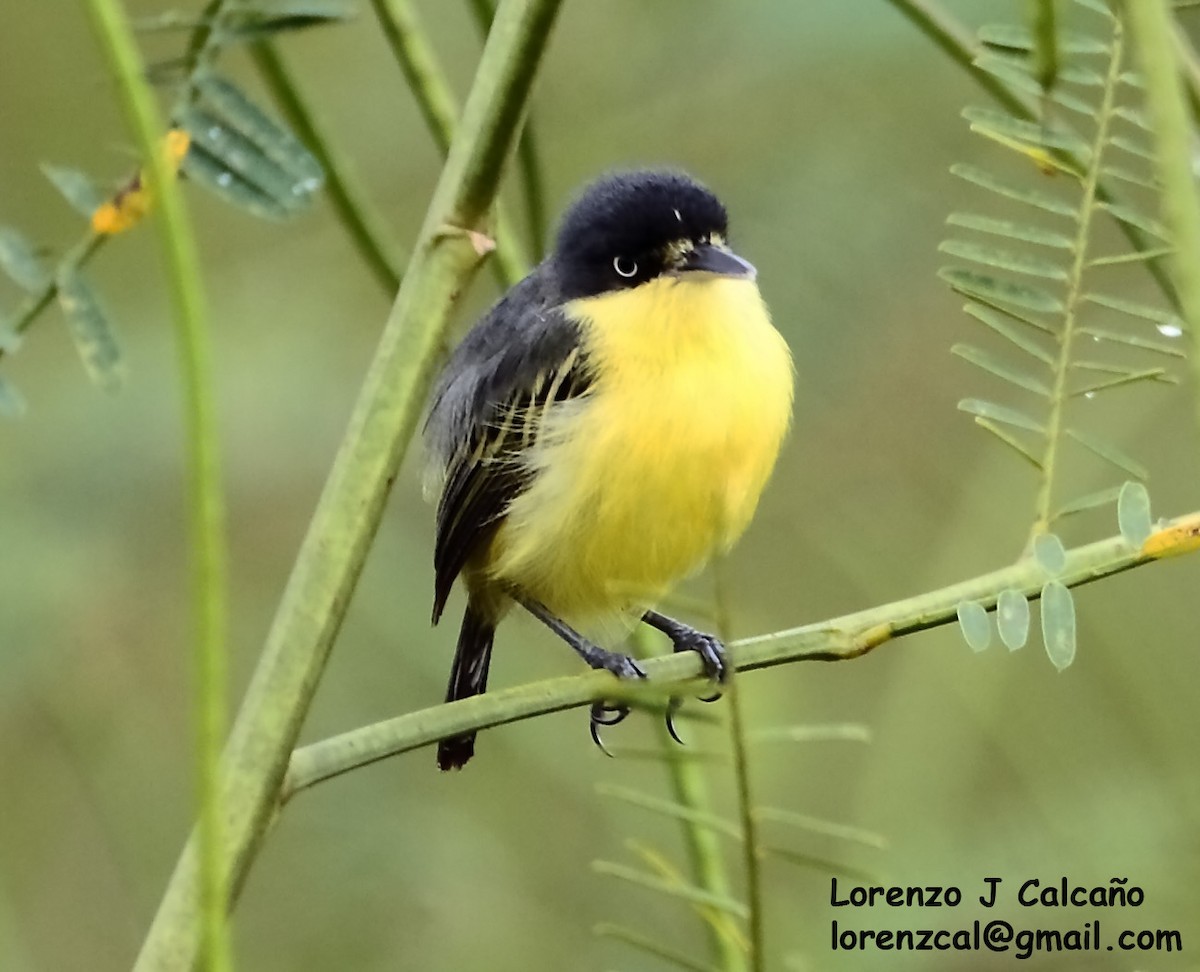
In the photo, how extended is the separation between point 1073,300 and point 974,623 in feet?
0.78

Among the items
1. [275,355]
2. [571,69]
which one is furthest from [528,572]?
[571,69]

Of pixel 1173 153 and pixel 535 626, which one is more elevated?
pixel 535 626

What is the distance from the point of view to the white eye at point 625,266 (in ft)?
6.02

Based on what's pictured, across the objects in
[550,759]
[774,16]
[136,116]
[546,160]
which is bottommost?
[136,116]

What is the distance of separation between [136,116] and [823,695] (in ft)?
7.53

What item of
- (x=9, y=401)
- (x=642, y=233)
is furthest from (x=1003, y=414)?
(x=642, y=233)

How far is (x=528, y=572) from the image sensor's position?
1869 mm

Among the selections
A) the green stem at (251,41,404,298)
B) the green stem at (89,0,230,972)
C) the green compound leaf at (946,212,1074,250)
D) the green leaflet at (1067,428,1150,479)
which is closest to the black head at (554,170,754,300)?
the green stem at (251,41,404,298)

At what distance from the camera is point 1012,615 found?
0.94m

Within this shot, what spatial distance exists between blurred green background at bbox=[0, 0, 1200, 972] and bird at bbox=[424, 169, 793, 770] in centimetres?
23

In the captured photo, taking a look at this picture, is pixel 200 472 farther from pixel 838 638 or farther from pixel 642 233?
pixel 642 233

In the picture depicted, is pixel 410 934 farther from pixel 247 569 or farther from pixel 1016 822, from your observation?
pixel 1016 822

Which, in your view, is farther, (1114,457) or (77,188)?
(77,188)

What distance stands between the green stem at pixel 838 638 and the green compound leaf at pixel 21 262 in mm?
427
